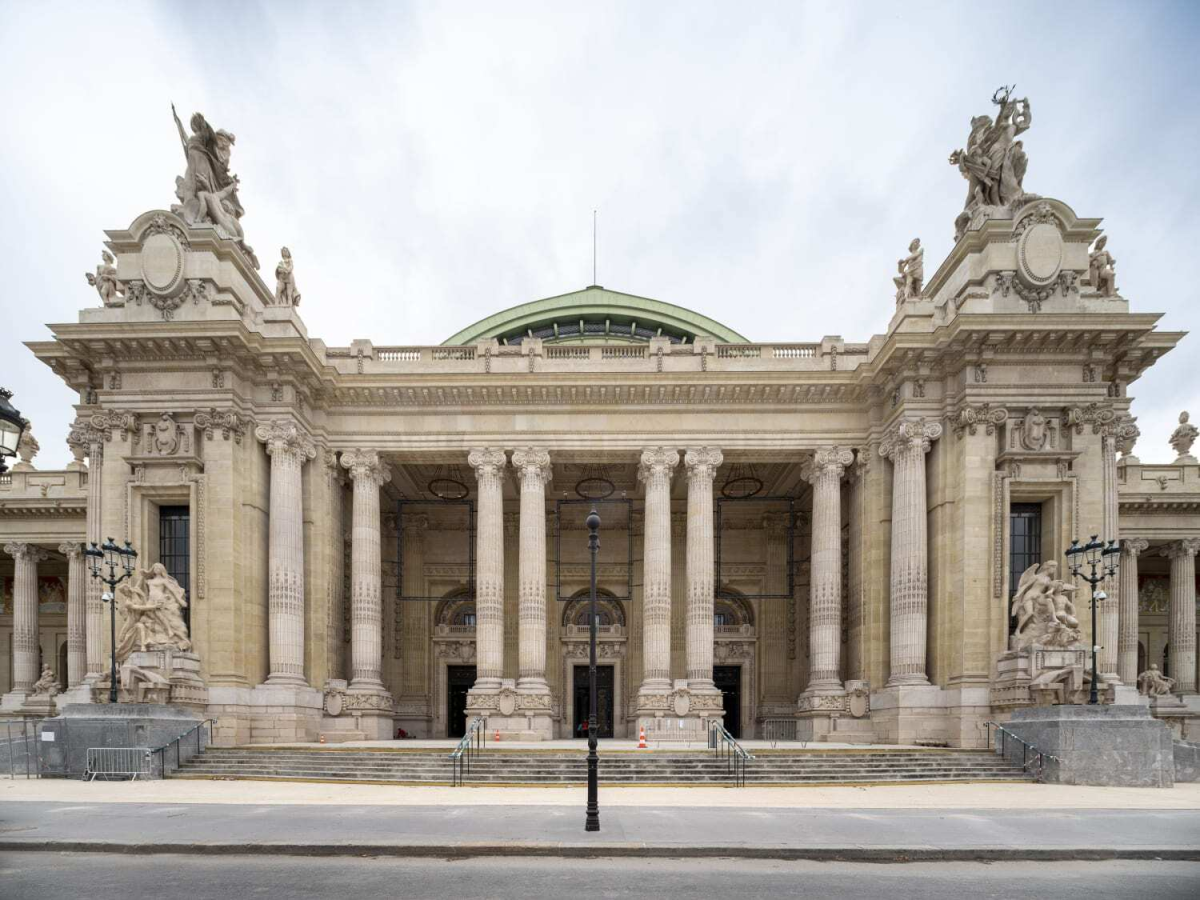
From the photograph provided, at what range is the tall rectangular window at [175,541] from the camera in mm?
27906

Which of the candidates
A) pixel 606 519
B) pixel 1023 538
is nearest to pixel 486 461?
pixel 606 519

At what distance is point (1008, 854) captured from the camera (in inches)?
464

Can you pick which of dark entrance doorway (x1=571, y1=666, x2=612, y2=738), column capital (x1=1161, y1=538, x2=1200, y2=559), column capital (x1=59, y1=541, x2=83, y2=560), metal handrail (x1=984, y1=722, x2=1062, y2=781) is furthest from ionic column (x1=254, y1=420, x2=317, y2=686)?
column capital (x1=1161, y1=538, x2=1200, y2=559)

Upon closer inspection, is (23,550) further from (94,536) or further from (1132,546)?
(1132,546)

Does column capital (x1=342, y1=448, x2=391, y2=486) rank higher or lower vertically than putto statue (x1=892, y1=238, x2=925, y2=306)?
lower

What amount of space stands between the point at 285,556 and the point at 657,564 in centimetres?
1248

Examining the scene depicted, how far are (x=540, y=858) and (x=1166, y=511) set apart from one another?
3487 centimetres

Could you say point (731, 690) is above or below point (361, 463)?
below

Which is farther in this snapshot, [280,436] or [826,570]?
[826,570]

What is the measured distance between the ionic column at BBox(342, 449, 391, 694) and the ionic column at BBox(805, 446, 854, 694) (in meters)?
15.3

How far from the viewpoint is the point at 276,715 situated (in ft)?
88.7

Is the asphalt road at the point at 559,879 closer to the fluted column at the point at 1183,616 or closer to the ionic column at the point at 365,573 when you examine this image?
the ionic column at the point at 365,573

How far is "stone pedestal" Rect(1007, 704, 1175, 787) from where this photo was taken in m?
19.8

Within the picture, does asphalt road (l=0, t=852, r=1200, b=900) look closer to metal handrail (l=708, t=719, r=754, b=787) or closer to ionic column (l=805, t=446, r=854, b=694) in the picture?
metal handrail (l=708, t=719, r=754, b=787)
